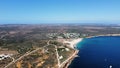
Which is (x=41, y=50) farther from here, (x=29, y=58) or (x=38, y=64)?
(x=38, y=64)

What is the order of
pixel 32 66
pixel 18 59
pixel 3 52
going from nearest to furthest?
pixel 32 66
pixel 18 59
pixel 3 52

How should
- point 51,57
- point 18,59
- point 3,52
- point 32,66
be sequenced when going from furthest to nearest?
1. point 3,52
2. point 51,57
3. point 18,59
4. point 32,66

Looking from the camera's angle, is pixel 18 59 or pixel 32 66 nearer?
pixel 32 66

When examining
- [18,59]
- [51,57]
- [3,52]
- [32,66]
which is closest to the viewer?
[32,66]

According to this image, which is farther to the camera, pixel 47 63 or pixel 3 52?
pixel 3 52

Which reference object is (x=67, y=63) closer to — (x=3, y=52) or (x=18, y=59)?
(x=18, y=59)

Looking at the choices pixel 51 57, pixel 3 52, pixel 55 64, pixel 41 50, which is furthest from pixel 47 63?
pixel 3 52

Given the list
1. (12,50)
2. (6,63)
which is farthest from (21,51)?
(6,63)

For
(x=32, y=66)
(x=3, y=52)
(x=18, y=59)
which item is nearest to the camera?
(x=32, y=66)

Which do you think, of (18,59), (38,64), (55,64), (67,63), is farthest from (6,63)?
(67,63)
